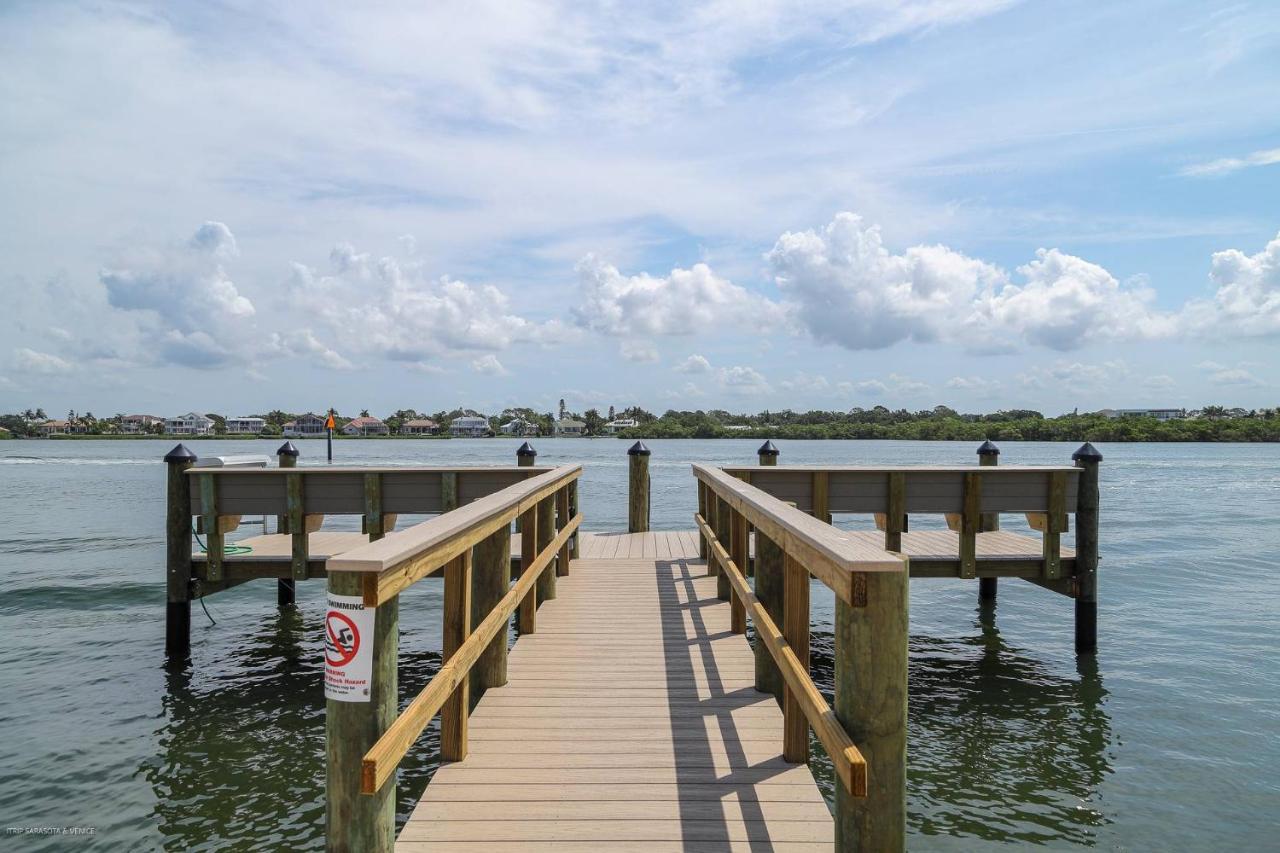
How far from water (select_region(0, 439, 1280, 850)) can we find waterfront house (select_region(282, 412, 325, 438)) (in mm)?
160952

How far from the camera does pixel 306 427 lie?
170750mm

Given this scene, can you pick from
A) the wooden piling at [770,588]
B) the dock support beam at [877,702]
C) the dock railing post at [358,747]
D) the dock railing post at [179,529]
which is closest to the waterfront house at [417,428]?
the dock railing post at [179,529]

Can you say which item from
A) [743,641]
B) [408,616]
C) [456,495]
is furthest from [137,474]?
[743,641]

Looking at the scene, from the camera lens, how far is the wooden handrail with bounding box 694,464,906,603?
100.0 inches

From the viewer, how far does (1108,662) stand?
31.9 feet

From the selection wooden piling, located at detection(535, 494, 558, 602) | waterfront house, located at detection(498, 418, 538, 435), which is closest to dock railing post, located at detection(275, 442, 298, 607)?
wooden piling, located at detection(535, 494, 558, 602)

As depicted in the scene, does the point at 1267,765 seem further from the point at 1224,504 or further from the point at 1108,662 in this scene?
the point at 1224,504

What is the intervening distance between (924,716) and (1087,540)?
9.41 feet

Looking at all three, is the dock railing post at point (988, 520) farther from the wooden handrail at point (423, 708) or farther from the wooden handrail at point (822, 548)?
the wooden handrail at point (423, 708)

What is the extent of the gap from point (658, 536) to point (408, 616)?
402cm

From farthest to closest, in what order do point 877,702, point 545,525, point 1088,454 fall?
point 1088,454, point 545,525, point 877,702

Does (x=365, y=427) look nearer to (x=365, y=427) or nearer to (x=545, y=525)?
(x=365, y=427)

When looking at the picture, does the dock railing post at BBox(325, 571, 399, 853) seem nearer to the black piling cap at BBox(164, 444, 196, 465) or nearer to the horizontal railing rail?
the horizontal railing rail

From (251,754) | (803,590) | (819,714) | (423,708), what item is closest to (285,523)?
(251,754)
